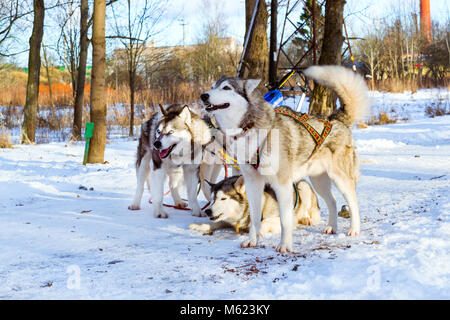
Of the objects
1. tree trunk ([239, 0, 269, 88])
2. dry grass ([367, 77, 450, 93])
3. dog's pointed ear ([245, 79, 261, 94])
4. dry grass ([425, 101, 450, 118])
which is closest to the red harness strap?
dog's pointed ear ([245, 79, 261, 94])

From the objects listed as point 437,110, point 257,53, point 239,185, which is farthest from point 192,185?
point 437,110

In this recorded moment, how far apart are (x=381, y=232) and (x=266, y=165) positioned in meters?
1.18

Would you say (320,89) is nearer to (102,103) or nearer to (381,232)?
(102,103)

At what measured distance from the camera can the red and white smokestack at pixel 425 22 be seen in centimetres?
3738

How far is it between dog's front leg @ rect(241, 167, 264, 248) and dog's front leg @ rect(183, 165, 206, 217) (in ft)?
4.88

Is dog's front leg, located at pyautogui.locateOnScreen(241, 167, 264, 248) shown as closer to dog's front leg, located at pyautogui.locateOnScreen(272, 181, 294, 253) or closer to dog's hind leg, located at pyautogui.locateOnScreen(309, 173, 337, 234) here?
dog's front leg, located at pyautogui.locateOnScreen(272, 181, 294, 253)

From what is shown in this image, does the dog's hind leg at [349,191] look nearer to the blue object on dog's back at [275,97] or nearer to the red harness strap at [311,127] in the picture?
the red harness strap at [311,127]

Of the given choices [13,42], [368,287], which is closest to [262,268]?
[368,287]

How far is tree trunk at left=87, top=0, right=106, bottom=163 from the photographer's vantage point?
865cm

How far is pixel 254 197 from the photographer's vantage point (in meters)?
3.45

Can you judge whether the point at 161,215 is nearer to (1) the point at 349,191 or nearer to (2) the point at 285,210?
(2) the point at 285,210

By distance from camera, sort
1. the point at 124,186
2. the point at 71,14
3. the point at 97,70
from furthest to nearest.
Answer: the point at 71,14, the point at 97,70, the point at 124,186

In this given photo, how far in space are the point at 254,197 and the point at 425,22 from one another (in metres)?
44.7
